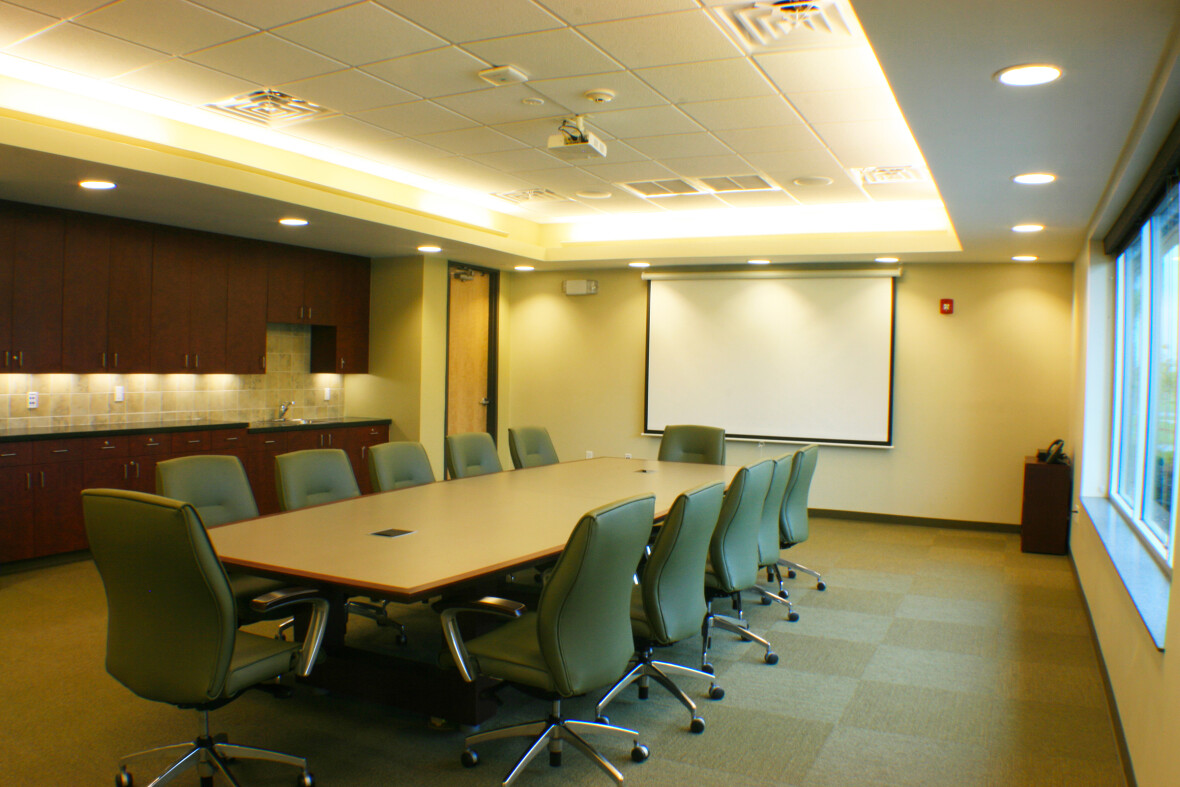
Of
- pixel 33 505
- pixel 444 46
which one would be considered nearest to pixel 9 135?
pixel 444 46

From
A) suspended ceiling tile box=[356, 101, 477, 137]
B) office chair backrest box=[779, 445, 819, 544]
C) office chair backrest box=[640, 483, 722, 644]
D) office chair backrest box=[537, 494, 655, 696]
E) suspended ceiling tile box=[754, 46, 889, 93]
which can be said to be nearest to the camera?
office chair backrest box=[537, 494, 655, 696]

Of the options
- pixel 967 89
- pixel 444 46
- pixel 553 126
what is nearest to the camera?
pixel 967 89

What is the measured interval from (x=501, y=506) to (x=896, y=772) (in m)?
2.10

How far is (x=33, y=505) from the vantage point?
18.0ft

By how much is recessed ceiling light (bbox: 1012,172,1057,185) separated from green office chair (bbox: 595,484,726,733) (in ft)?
7.97

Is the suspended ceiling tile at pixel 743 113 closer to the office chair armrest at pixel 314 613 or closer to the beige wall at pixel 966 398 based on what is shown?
the office chair armrest at pixel 314 613

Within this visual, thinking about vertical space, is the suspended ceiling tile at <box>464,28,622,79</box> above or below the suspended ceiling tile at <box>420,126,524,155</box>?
below

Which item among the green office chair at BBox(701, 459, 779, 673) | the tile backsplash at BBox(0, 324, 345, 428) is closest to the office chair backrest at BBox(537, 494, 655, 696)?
the green office chair at BBox(701, 459, 779, 673)

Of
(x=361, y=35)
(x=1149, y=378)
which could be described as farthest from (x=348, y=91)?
(x=1149, y=378)

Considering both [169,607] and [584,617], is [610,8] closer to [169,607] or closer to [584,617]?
[584,617]

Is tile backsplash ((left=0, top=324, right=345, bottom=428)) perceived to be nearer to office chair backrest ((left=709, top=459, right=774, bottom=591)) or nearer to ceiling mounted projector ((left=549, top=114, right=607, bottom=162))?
ceiling mounted projector ((left=549, top=114, right=607, bottom=162))

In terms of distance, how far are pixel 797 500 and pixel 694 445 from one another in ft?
5.37

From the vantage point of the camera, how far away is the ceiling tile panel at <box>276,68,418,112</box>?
4282 millimetres

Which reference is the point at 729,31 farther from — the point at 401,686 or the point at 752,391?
the point at 752,391
